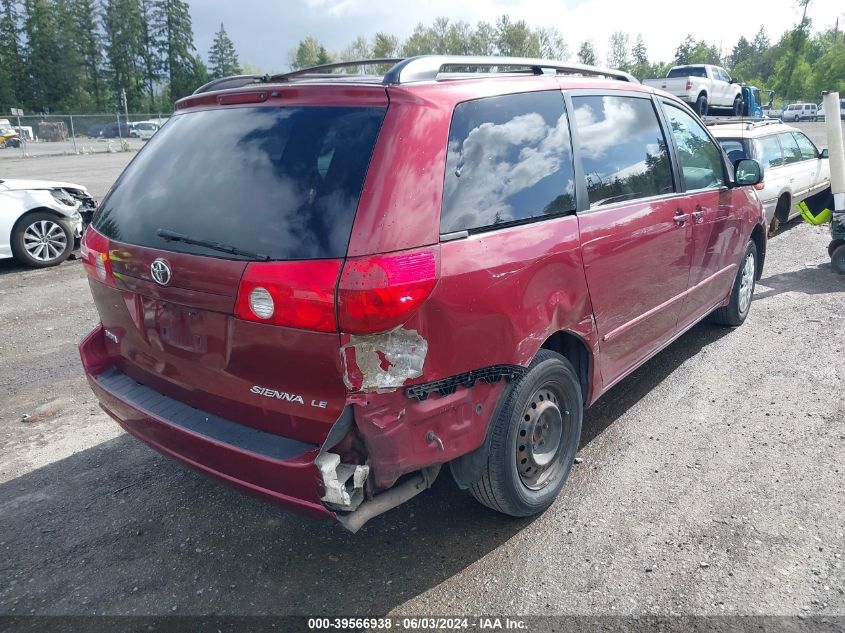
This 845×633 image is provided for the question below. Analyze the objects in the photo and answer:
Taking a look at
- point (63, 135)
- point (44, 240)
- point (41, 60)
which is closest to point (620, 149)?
point (44, 240)

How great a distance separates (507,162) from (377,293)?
987 millimetres

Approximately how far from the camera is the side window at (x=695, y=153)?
4246 mm

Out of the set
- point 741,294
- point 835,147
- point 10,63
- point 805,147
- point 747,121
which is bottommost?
point 741,294

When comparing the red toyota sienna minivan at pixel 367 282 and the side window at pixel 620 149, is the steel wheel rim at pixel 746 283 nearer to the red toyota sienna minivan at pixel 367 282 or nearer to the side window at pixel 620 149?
the side window at pixel 620 149

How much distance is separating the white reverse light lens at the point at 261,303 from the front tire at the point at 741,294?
14.4 feet

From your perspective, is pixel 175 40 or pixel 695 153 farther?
pixel 175 40

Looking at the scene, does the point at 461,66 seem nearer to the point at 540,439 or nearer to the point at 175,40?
the point at 540,439

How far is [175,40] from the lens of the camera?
94938 mm

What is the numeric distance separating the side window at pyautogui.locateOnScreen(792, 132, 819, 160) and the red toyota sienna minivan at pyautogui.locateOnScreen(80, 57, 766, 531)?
8398mm

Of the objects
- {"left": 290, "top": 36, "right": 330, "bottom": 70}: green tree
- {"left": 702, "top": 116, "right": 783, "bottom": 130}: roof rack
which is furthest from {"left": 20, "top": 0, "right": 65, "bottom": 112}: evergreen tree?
{"left": 702, "top": 116, "right": 783, "bottom": 130}: roof rack

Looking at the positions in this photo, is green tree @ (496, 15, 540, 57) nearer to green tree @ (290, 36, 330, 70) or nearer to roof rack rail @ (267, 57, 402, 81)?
green tree @ (290, 36, 330, 70)

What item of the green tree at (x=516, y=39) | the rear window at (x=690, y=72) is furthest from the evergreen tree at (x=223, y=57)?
the rear window at (x=690, y=72)

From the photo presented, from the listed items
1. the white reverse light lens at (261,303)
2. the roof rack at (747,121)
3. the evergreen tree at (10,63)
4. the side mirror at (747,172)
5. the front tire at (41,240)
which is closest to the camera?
the white reverse light lens at (261,303)

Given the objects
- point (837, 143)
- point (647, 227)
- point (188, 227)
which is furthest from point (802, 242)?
→ point (188, 227)
